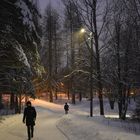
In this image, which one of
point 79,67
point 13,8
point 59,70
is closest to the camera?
point 13,8

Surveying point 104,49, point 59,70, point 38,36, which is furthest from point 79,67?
point 59,70

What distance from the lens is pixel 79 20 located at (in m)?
36.2

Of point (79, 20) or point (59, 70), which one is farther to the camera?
point (59, 70)

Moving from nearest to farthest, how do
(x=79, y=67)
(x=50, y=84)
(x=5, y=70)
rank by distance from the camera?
(x=5, y=70) → (x=79, y=67) → (x=50, y=84)

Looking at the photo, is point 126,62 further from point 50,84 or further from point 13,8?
point 50,84

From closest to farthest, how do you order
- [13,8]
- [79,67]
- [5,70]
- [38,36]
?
[13,8] < [38,36] < [5,70] < [79,67]

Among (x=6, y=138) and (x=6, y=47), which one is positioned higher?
(x=6, y=47)

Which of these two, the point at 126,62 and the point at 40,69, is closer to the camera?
the point at 40,69

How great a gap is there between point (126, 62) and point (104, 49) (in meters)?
2.39

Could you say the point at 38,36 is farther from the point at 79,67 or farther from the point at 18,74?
the point at 79,67

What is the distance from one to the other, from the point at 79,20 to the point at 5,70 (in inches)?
590

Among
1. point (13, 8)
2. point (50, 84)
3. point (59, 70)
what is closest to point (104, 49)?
point (13, 8)

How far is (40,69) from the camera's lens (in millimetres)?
23453

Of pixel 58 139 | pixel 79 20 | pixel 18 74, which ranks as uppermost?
pixel 79 20
